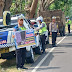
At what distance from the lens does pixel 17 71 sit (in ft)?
28.8

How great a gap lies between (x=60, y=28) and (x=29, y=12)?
4.76m

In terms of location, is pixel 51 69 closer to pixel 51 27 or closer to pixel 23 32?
pixel 23 32

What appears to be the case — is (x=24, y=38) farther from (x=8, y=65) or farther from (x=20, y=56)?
(x=8, y=65)

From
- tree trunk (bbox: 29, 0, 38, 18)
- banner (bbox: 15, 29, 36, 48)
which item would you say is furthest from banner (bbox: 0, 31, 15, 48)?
tree trunk (bbox: 29, 0, 38, 18)

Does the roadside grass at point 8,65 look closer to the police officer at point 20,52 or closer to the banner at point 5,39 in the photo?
the police officer at point 20,52

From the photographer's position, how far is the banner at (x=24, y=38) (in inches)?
342

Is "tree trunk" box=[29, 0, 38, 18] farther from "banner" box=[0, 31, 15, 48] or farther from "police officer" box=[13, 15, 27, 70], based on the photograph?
"banner" box=[0, 31, 15, 48]

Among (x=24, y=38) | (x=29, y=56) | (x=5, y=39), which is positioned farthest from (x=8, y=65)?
(x=24, y=38)

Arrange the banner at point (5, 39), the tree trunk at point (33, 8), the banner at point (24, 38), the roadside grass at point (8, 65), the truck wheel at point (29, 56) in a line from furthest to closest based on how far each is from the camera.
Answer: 1. the tree trunk at point (33, 8)
2. the truck wheel at point (29, 56)
3. the roadside grass at point (8, 65)
4. the banner at point (5, 39)
5. the banner at point (24, 38)

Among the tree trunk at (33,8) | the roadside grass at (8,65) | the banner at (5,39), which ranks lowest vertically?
the roadside grass at (8,65)

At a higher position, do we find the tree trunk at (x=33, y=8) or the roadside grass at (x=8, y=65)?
the tree trunk at (x=33, y=8)

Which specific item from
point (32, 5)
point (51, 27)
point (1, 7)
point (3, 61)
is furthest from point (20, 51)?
point (32, 5)

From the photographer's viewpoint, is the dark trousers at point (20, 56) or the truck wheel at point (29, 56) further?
the truck wheel at point (29, 56)

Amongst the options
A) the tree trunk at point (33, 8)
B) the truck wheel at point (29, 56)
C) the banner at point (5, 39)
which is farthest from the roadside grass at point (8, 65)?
the tree trunk at point (33, 8)
